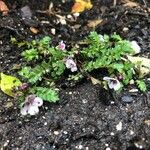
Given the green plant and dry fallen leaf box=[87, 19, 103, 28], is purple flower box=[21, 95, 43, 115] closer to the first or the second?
the green plant

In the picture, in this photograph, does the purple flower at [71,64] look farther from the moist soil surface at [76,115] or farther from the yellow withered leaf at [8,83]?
the yellow withered leaf at [8,83]

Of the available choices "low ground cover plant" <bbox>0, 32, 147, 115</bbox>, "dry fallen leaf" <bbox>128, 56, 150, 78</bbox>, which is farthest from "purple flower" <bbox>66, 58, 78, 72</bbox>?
"dry fallen leaf" <bbox>128, 56, 150, 78</bbox>

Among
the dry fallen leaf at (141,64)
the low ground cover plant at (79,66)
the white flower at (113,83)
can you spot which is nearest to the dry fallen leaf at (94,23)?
the low ground cover plant at (79,66)

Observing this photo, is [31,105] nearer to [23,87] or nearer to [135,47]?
[23,87]

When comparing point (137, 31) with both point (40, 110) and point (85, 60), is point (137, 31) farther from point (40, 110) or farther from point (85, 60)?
point (40, 110)

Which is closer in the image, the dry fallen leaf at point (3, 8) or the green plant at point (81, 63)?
the green plant at point (81, 63)

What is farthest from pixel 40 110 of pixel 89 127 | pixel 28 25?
pixel 28 25
